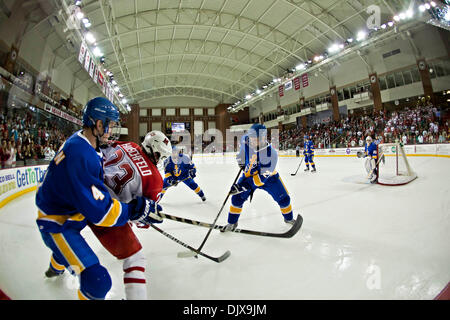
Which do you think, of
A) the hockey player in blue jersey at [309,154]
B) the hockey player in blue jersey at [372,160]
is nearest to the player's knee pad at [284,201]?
the hockey player in blue jersey at [372,160]

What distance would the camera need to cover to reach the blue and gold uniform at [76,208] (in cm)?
98

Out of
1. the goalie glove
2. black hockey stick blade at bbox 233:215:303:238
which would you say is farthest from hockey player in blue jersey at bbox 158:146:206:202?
black hockey stick blade at bbox 233:215:303:238

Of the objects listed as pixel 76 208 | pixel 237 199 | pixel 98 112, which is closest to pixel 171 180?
pixel 237 199

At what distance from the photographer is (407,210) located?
302 centimetres

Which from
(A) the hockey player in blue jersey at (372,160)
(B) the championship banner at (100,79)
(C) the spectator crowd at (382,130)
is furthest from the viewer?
(B) the championship banner at (100,79)

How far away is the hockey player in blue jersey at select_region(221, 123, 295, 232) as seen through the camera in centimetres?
267

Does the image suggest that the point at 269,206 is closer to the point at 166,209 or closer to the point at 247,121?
the point at 166,209

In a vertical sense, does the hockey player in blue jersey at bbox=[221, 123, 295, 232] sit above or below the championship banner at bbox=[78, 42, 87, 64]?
below

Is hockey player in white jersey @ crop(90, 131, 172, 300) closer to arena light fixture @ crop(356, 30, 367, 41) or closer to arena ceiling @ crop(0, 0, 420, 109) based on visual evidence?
arena ceiling @ crop(0, 0, 420, 109)

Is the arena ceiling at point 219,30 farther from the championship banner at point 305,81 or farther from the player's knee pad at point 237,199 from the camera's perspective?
the player's knee pad at point 237,199

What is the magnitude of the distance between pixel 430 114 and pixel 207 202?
30.9 ft

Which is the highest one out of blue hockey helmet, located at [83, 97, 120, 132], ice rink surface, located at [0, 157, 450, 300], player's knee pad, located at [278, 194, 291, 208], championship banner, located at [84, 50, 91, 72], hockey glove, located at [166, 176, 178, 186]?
championship banner, located at [84, 50, 91, 72]

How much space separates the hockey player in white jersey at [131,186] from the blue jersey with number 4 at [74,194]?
0.59 ft

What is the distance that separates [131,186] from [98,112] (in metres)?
0.55
